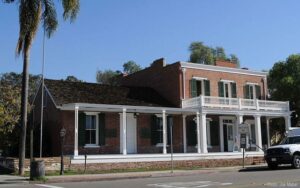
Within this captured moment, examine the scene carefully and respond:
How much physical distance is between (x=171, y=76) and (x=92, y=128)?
8.96 m

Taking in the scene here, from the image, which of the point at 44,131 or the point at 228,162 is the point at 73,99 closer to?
the point at 44,131

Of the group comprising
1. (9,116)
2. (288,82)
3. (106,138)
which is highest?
(288,82)

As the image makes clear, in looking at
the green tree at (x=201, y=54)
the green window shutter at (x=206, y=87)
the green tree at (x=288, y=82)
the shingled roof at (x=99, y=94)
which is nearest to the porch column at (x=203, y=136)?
the shingled roof at (x=99, y=94)

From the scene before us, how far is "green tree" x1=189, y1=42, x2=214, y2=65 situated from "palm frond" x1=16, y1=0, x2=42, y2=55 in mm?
43025

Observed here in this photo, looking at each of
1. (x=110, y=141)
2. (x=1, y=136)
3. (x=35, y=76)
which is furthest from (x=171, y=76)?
(x=35, y=76)

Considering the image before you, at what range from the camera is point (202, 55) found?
2591 inches

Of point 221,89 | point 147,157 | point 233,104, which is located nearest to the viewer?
point 147,157

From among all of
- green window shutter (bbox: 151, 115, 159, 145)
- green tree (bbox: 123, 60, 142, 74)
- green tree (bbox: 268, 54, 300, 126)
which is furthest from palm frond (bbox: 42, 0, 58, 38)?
green tree (bbox: 123, 60, 142, 74)

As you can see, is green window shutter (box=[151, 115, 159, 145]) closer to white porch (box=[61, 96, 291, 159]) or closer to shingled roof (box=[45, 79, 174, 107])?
white porch (box=[61, 96, 291, 159])

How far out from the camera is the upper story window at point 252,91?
39.8 metres

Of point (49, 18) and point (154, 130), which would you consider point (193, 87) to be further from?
point (49, 18)

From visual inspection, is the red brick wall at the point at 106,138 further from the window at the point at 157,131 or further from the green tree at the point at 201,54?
the green tree at the point at 201,54

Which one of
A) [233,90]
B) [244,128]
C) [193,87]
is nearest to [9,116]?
[244,128]

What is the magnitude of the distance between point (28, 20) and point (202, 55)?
44408 mm
